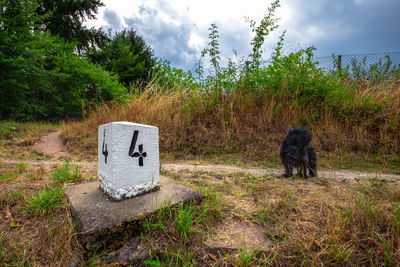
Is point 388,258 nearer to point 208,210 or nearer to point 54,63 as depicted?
point 208,210

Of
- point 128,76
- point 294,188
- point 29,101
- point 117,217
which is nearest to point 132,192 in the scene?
point 117,217

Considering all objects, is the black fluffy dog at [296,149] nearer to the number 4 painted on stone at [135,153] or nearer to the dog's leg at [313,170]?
the dog's leg at [313,170]

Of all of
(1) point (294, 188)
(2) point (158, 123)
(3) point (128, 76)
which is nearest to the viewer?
(1) point (294, 188)

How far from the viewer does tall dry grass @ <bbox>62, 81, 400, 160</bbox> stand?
4180 mm

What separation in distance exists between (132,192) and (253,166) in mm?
2394

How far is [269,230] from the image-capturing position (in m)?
1.32

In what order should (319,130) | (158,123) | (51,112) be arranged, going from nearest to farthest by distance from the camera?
(319,130)
(158,123)
(51,112)

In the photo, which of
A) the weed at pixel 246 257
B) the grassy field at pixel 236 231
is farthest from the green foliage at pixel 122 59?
the weed at pixel 246 257

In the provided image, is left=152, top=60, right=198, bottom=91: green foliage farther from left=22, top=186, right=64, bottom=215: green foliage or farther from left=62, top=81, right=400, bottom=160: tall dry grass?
left=22, top=186, right=64, bottom=215: green foliage

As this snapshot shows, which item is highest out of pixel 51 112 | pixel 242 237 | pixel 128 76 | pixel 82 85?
pixel 128 76

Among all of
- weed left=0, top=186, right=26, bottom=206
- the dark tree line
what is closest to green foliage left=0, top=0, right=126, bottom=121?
the dark tree line

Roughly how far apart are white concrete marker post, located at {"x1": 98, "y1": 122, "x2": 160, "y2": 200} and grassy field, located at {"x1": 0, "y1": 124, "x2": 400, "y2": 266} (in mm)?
343

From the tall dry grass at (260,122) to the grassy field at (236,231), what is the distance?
95.5 inches

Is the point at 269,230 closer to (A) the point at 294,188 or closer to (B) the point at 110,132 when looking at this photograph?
(A) the point at 294,188
